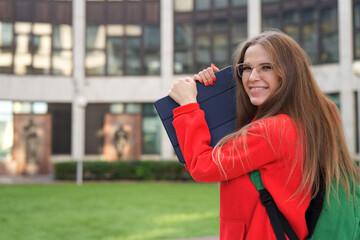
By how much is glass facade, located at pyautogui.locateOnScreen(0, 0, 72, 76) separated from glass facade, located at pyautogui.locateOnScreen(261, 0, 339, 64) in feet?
35.8

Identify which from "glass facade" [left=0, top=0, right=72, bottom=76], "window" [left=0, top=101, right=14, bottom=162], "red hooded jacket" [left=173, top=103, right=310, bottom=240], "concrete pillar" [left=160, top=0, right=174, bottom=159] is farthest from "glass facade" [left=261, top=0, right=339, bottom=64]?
"red hooded jacket" [left=173, top=103, right=310, bottom=240]

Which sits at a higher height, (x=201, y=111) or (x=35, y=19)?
(x=35, y=19)

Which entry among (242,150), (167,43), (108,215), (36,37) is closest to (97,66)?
(36,37)

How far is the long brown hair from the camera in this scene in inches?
62.6

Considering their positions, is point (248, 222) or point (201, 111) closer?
point (248, 222)

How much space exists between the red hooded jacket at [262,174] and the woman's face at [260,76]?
0.50 feet

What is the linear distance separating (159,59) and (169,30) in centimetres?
166

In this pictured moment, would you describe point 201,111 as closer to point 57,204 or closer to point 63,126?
point 57,204

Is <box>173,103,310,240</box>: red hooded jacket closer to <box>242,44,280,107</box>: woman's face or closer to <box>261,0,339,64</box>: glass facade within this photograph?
<box>242,44,280,107</box>: woman's face

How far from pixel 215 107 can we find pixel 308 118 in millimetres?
427

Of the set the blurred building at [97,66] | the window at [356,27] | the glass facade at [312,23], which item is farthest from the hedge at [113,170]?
the window at [356,27]

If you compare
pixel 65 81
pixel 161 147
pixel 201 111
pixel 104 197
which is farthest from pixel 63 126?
pixel 201 111

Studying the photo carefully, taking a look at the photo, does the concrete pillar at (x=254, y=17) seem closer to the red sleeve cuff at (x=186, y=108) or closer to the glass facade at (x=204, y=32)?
the glass facade at (x=204, y=32)

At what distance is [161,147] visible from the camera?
2292cm
